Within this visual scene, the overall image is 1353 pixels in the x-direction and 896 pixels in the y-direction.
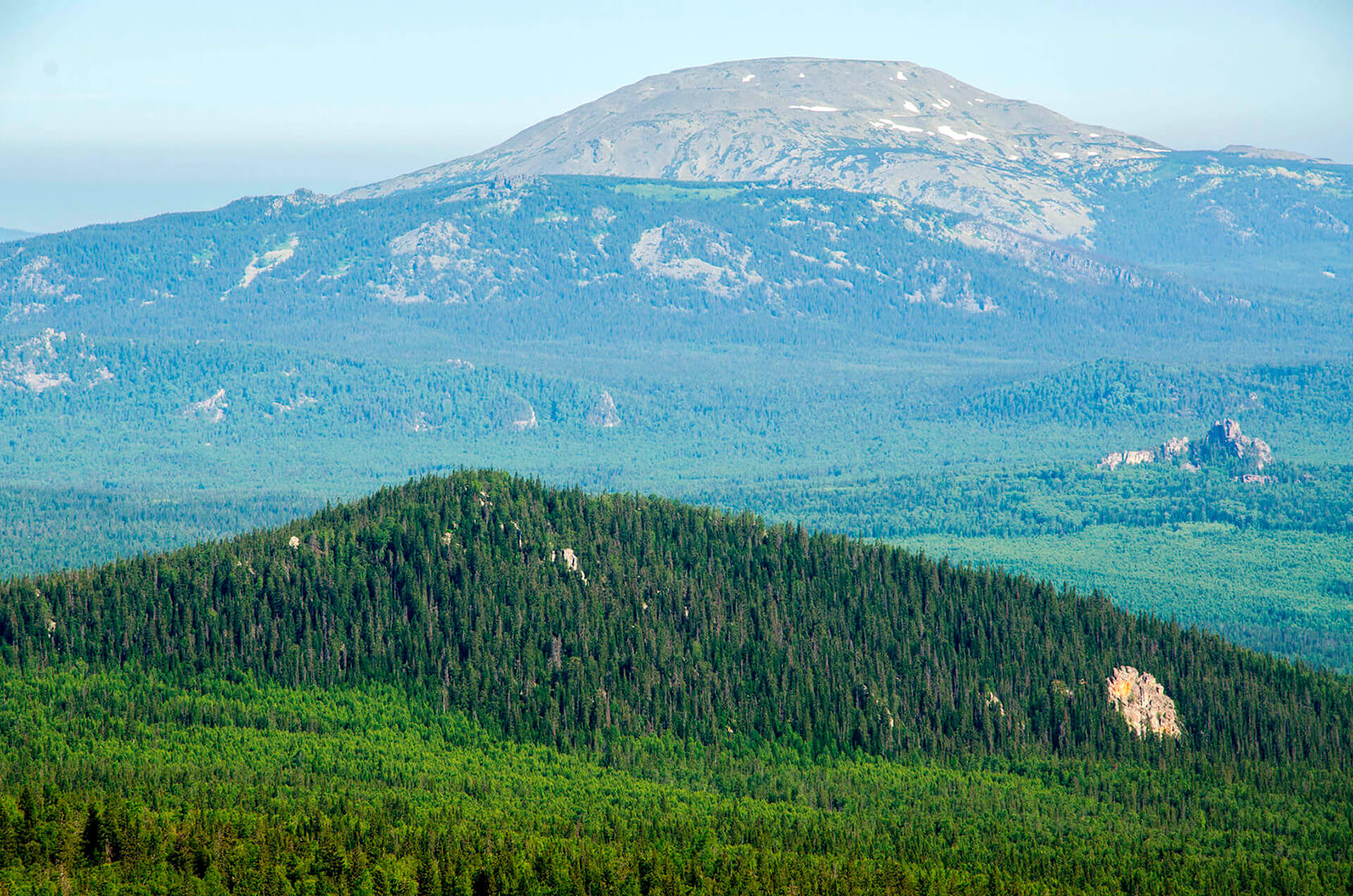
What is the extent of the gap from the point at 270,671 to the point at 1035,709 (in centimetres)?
6331

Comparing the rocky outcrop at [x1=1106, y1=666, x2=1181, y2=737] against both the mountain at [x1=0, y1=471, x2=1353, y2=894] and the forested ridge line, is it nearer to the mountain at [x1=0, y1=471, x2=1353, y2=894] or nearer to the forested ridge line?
the mountain at [x1=0, y1=471, x2=1353, y2=894]

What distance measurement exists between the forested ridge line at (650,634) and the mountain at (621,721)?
31 cm

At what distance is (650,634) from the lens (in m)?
148

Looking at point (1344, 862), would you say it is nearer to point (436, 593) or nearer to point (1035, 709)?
point (1035, 709)

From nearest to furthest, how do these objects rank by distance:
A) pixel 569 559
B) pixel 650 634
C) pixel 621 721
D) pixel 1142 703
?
pixel 621 721 < pixel 650 634 < pixel 1142 703 < pixel 569 559

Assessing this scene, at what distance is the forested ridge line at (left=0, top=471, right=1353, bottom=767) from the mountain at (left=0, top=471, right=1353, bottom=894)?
1.00 ft

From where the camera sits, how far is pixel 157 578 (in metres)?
144

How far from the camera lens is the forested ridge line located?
456 ft

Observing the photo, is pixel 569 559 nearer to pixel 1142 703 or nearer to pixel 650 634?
pixel 650 634

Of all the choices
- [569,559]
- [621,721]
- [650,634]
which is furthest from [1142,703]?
[569,559]

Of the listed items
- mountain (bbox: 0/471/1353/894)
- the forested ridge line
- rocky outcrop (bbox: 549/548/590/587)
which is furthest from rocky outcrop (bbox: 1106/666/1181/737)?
rocky outcrop (bbox: 549/548/590/587)

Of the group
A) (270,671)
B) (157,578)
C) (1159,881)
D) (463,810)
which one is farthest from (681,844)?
(157,578)

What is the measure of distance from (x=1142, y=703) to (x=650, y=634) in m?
43.1

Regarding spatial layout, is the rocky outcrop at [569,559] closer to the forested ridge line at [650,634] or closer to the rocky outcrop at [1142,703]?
the forested ridge line at [650,634]
